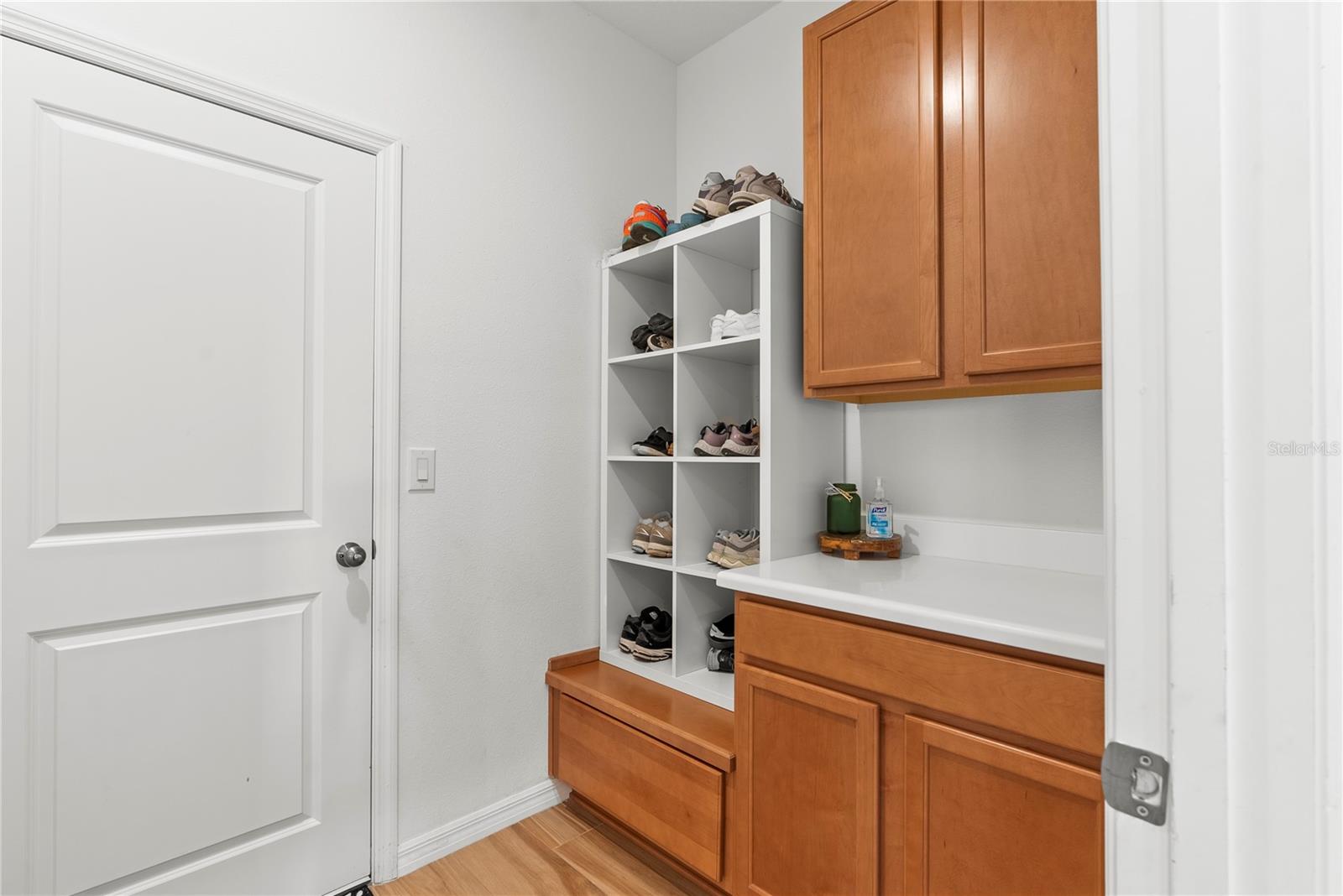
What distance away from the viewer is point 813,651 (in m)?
1.34

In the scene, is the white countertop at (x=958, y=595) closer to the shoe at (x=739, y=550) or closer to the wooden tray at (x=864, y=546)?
the wooden tray at (x=864, y=546)

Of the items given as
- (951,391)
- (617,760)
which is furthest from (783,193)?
(617,760)

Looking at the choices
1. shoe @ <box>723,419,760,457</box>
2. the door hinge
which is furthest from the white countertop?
the door hinge

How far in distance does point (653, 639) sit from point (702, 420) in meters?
0.72

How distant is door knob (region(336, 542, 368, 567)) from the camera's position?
5.39ft

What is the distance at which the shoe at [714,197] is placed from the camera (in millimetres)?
1858

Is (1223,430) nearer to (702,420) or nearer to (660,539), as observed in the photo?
(702,420)

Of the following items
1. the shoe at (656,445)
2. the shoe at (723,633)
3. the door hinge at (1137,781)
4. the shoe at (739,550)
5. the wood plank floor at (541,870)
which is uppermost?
the shoe at (656,445)

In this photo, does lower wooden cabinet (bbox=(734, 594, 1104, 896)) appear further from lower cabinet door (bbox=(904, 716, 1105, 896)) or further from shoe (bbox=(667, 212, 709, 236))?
shoe (bbox=(667, 212, 709, 236))

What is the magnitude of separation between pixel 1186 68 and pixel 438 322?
1.73m

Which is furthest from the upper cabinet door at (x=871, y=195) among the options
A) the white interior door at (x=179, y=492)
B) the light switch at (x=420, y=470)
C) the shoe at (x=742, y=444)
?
the white interior door at (x=179, y=492)

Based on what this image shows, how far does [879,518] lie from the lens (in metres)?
1.70

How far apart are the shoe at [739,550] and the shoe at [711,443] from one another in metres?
0.25

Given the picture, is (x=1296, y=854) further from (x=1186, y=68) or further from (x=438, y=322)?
(x=438, y=322)
